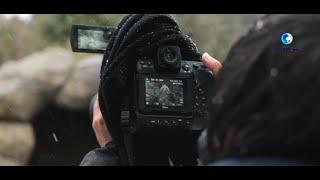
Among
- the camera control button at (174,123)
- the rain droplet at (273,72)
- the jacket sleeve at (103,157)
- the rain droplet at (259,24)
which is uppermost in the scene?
the rain droplet at (259,24)

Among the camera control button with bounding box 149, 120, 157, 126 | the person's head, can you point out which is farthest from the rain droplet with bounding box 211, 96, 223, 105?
the camera control button with bounding box 149, 120, 157, 126

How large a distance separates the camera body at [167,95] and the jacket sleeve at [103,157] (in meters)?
0.07

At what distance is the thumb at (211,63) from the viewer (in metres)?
1.36

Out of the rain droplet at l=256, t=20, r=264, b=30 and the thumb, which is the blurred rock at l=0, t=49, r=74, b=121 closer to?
the thumb

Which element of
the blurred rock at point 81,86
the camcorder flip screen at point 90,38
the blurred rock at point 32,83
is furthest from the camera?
the blurred rock at point 32,83

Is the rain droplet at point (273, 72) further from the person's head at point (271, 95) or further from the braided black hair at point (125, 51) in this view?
the braided black hair at point (125, 51)

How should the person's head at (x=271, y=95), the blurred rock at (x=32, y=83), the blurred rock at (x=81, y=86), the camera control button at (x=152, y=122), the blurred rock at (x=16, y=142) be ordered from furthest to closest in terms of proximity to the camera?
the blurred rock at (x=32, y=83), the blurred rock at (x=81, y=86), the blurred rock at (x=16, y=142), the camera control button at (x=152, y=122), the person's head at (x=271, y=95)

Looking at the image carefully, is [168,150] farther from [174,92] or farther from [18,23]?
[18,23]

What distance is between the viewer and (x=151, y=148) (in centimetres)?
138

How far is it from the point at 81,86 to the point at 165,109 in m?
6.25

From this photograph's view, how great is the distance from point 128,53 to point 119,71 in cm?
4

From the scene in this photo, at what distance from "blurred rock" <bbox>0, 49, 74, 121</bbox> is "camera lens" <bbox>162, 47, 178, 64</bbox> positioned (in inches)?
251

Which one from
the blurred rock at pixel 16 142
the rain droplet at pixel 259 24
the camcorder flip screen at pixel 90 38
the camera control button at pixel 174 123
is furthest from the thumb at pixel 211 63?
the blurred rock at pixel 16 142
